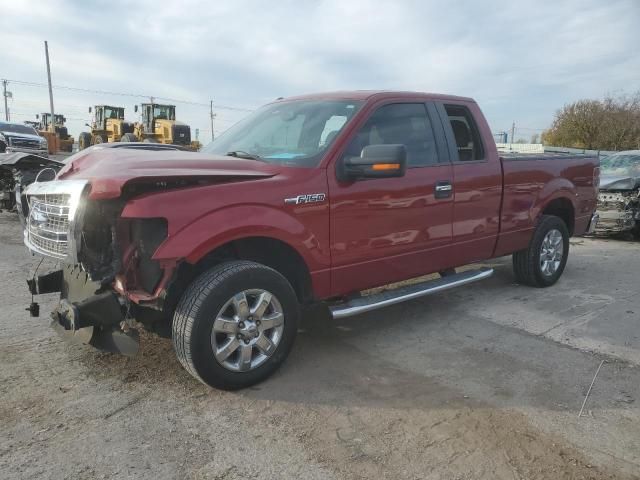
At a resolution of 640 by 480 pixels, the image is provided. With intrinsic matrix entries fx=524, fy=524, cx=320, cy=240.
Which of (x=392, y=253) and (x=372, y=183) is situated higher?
(x=372, y=183)

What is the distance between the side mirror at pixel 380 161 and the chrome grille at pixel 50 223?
1873mm

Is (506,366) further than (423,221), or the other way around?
(423,221)

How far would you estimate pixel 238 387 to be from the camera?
3373mm

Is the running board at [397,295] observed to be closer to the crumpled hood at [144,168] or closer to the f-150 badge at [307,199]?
the f-150 badge at [307,199]

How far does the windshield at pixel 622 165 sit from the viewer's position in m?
10.1

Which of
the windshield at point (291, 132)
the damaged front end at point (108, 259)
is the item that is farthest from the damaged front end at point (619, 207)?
the damaged front end at point (108, 259)

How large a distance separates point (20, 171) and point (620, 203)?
9.79 metres

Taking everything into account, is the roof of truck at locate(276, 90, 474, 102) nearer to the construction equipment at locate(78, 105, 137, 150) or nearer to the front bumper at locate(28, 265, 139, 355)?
the front bumper at locate(28, 265, 139, 355)

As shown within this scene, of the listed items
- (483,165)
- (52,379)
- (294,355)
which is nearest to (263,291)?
(294,355)

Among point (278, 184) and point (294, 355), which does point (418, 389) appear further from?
point (278, 184)

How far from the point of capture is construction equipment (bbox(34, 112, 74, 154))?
34.7 m

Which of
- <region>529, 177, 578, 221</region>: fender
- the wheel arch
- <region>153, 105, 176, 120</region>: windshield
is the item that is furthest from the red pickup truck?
<region>153, 105, 176, 120</region>: windshield

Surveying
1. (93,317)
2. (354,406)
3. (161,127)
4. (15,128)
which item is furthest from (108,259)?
(161,127)

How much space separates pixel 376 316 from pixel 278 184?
1981mm
